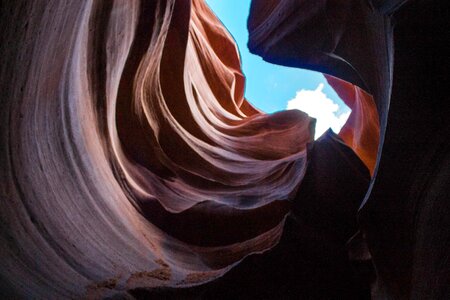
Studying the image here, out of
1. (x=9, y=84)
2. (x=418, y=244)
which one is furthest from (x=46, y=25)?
(x=418, y=244)

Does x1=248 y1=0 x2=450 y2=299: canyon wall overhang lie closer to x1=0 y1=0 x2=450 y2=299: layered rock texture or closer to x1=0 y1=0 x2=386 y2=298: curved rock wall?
x1=0 y1=0 x2=450 y2=299: layered rock texture

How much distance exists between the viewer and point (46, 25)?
1.50m

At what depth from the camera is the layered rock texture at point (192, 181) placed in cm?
179

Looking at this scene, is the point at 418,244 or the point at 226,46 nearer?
the point at 418,244

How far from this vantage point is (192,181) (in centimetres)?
431

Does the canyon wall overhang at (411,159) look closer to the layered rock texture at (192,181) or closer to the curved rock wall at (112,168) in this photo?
the layered rock texture at (192,181)

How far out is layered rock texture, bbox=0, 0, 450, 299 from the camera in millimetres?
1793

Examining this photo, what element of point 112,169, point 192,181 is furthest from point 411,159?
point 192,181

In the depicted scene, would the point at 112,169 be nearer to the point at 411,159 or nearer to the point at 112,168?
the point at 112,168

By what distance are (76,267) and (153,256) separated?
2.01 feet

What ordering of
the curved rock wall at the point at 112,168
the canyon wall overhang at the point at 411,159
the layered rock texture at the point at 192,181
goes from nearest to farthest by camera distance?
the curved rock wall at the point at 112,168 < the layered rock texture at the point at 192,181 < the canyon wall overhang at the point at 411,159

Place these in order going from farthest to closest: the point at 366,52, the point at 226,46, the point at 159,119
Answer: the point at 226,46 < the point at 159,119 < the point at 366,52

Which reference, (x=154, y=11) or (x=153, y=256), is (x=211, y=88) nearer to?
(x=154, y=11)

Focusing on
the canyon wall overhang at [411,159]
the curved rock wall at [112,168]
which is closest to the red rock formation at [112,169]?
the curved rock wall at [112,168]
